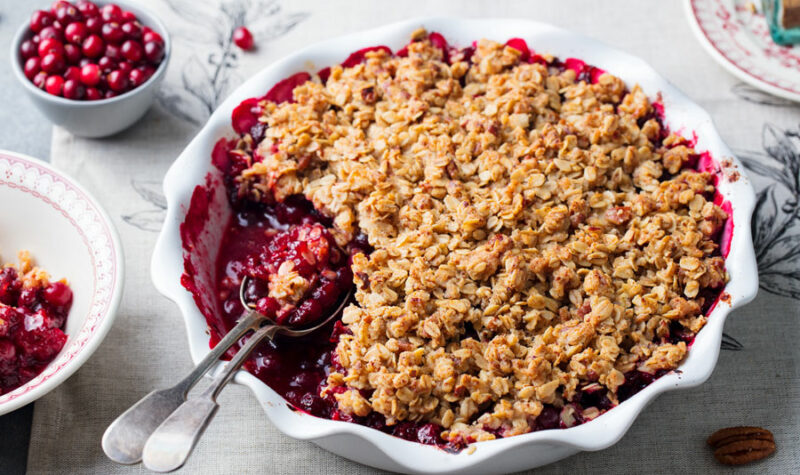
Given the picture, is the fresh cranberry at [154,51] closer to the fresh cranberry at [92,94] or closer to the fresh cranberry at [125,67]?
the fresh cranberry at [125,67]

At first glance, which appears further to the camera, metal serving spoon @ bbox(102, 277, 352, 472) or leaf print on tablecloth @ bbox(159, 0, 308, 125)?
leaf print on tablecloth @ bbox(159, 0, 308, 125)

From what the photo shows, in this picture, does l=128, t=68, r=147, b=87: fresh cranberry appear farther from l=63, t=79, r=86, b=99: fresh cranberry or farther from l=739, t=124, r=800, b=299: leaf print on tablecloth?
l=739, t=124, r=800, b=299: leaf print on tablecloth

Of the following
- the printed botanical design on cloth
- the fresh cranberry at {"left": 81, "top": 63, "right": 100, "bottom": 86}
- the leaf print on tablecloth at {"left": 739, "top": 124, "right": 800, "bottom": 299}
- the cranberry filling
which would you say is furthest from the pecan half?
the fresh cranberry at {"left": 81, "top": 63, "right": 100, "bottom": 86}

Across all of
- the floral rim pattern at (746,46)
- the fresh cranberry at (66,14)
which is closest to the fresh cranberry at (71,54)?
the fresh cranberry at (66,14)

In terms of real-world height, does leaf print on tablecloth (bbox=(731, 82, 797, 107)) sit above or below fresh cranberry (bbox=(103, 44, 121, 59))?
below

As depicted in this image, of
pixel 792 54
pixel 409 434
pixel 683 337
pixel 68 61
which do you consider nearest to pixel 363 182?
pixel 409 434

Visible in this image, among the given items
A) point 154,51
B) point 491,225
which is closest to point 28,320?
point 154,51

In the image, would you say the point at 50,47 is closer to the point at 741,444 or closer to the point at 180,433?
the point at 180,433
